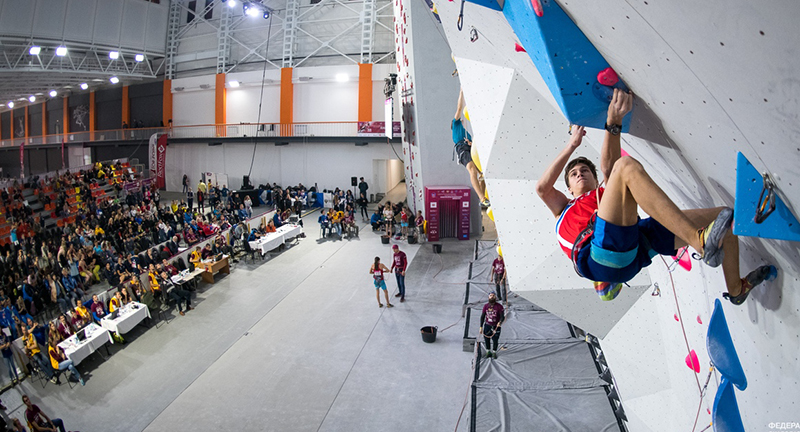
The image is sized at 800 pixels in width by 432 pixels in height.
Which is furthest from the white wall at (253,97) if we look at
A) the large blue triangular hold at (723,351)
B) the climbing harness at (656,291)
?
the large blue triangular hold at (723,351)

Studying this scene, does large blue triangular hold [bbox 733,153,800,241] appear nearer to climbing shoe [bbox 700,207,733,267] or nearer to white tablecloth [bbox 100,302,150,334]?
climbing shoe [bbox 700,207,733,267]

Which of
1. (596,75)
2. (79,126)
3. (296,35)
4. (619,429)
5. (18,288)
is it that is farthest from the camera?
(79,126)

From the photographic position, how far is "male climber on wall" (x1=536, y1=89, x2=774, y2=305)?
→ 195 centimetres

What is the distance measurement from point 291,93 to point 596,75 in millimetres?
22193

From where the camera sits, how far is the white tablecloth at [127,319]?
27.8 feet

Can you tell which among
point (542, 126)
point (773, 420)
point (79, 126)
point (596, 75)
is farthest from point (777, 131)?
point (79, 126)

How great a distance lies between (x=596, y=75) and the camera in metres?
2.32

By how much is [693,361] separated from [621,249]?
170cm

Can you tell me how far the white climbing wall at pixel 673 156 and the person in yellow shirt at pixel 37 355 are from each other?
7145 millimetres

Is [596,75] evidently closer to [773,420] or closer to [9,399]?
[773,420]

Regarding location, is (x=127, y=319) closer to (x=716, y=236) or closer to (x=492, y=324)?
(x=492, y=324)

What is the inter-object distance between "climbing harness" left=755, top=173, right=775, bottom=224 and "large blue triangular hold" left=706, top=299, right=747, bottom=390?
1.15 meters

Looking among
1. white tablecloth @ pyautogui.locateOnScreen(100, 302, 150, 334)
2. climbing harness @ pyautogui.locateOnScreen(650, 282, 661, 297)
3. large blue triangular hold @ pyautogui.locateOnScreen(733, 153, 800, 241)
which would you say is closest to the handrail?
white tablecloth @ pyautogui.locateOnScreen(100, 302, 150, 334)

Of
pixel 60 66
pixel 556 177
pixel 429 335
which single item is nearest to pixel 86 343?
pixel 429 335
